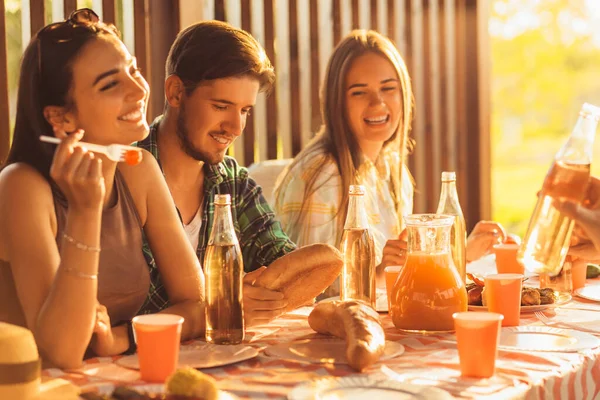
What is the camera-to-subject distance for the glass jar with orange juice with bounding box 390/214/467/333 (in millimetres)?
1343

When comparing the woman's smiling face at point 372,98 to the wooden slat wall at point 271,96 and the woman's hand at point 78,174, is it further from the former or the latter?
the woman's hand at point 78,174

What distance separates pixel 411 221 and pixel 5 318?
2.52 feet

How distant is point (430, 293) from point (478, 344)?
0.88 ft

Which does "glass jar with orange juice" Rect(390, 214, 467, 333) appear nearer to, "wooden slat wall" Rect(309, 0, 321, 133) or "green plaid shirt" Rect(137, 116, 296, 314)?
"green plaid shirt" Rect(137, 116, 296, 314)

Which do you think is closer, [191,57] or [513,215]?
[191,57]

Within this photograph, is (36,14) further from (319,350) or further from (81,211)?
(319,350)

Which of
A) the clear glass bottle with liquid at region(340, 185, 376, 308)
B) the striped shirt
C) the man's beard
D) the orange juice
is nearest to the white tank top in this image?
the man's beard

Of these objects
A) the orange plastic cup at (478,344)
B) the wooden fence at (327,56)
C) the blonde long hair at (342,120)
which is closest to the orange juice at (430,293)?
the orange plastic cup at (478,344)

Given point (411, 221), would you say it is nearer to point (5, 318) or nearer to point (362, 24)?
point (5, 318)

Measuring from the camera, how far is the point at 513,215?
35.0 ft

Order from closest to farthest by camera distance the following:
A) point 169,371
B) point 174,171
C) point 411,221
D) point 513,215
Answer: point 169,371
point 411,221
point 174,171
point 513,215

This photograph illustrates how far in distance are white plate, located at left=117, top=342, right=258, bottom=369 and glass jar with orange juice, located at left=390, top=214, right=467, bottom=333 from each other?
290mm

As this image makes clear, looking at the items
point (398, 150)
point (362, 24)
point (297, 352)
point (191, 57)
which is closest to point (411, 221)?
point (297, 352)

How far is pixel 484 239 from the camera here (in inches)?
84.3
